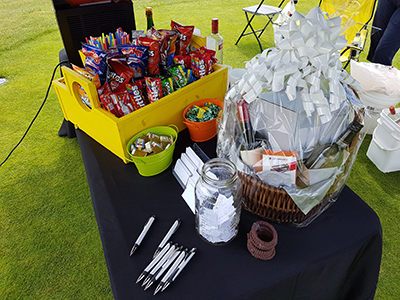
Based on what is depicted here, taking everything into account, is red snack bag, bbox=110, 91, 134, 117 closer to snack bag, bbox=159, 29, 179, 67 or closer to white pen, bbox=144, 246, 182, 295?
snack bag, bbox=159, 29, 179, 67

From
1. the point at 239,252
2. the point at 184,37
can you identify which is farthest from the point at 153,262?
the point at 184,37

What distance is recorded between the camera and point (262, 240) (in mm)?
667

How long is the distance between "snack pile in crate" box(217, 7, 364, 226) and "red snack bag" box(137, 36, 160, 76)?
42 centimetres

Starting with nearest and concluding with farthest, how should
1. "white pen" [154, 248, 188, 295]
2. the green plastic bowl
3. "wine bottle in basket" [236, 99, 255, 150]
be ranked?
"white pen" [154, 248, 188, 295], "wine bottle in basket" [236, 99, 255, 150], the green plastic bowl

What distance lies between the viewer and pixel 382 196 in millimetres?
1605

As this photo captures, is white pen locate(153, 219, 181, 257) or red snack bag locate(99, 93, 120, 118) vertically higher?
red snack bag locate(99, 93, 120, 118)

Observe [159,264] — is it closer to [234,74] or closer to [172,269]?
[172,269]

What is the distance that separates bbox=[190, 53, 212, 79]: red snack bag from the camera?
3.47 ft

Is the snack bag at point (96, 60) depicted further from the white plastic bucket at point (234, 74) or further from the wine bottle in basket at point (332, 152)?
the wine bottle in basket at point (332, 152)

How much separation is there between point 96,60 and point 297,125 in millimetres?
703

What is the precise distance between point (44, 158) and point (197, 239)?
163cm

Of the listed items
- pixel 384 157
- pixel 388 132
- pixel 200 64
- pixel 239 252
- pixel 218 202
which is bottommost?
pixel 384 157

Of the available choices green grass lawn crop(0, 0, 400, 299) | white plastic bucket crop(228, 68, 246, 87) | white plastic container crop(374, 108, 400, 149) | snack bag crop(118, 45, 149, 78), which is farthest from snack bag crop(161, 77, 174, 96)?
white plastic container crop(374, 108, 400, 149)

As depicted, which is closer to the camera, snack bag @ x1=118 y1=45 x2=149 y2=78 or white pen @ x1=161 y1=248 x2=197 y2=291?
white pen @ x1=161 y1=248 x2=197 y2=291
